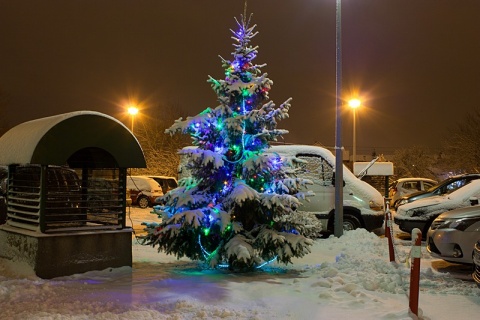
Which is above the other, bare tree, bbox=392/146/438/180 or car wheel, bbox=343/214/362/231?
bare tree, bbox=392/146/438/180

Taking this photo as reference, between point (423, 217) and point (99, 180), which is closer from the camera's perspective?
point (99, 180)

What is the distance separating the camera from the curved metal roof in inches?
301

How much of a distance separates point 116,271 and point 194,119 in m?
2.66

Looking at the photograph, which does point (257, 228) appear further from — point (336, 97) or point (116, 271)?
point (336, 97)

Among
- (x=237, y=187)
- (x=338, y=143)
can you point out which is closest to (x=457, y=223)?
(x=237, y=187)

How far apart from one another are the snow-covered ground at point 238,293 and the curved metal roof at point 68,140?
5.50ft

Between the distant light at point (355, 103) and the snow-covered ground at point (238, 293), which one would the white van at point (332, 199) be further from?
the distant light at point (355, 103)

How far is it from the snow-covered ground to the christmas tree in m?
0.45

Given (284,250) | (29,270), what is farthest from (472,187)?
(29,270)

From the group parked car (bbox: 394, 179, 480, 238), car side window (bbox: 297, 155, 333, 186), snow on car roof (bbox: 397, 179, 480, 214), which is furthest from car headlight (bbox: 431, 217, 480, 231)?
car side window (bbox: 297, 155, 333, 186)

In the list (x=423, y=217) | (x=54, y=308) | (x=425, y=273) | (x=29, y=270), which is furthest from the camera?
(x=423, y=217)

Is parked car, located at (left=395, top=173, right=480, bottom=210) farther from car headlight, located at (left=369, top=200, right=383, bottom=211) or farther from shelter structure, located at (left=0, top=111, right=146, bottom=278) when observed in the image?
shelter structure, located at (left=0, top=111, right=146, bottom=278)

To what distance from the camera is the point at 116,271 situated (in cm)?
826

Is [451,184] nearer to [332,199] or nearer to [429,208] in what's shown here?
[429,208]
